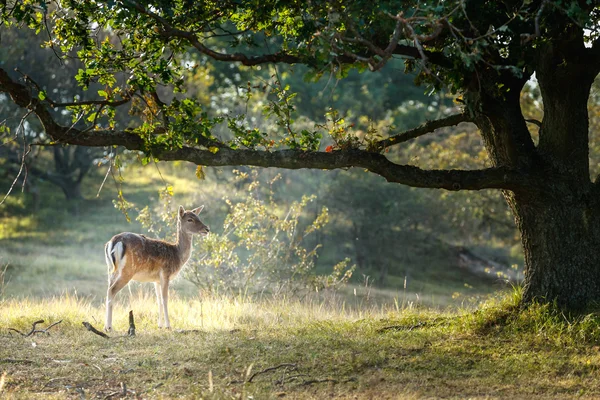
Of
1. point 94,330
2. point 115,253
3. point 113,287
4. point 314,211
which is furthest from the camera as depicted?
point 314,211

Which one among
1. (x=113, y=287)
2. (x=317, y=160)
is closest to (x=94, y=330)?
(x=113, y=287)

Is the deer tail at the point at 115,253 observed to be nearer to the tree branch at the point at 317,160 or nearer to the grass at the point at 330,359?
the grass at the point at 330,359

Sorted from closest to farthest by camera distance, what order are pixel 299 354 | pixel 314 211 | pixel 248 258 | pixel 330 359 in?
pixel 330 359 < pixel 299 354 < pixel 248 258 < pixel 314 211

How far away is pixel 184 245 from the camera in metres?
13.2

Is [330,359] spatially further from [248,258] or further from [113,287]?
[248,258]

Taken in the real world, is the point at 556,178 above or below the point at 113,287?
above

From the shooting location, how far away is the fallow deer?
11.8 m

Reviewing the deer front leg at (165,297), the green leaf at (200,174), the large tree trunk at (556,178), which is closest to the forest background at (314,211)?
the deer front leg at (165,297)

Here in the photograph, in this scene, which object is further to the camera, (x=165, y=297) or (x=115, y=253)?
(x=165, y=297)

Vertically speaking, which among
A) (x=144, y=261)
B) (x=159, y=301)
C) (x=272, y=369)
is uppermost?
(x=144, y=261)

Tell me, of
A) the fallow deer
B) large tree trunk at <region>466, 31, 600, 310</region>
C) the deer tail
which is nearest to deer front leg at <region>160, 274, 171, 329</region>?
the fallow deer

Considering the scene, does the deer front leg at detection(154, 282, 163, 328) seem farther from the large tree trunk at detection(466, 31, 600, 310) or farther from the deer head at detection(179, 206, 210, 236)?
the large tree trunk at detection(466, 31, 600, 310)

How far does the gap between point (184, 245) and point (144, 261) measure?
119 centimetres

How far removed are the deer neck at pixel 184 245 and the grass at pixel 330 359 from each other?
143 centimetres
